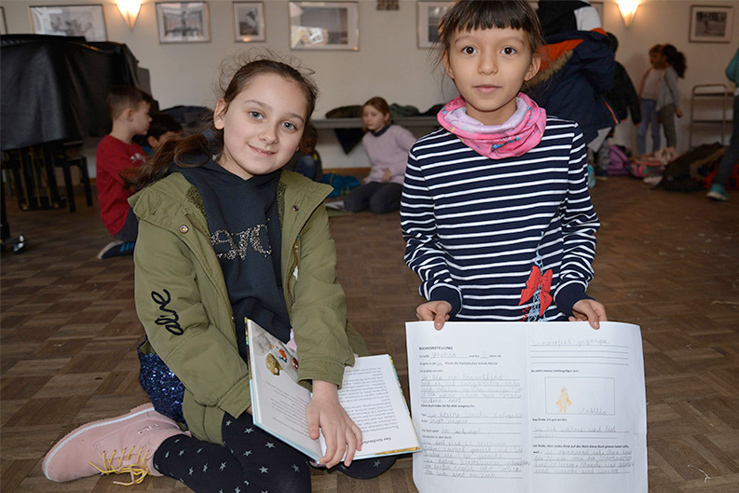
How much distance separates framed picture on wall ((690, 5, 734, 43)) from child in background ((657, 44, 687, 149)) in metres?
0.97

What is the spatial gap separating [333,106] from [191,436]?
215 inches

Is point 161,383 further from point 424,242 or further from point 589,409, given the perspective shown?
point 589,409

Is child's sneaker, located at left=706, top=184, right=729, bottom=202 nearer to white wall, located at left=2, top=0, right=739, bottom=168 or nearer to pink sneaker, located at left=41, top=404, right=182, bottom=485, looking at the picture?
white wall, located at left=2, top=0, right=739, bottom=168

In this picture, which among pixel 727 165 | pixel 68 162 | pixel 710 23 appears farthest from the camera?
pixel 710 23

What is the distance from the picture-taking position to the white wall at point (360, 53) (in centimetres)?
584

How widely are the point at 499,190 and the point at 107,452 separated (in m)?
0.92

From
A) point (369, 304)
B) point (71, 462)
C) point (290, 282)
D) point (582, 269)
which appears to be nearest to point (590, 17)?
point (369, 304)

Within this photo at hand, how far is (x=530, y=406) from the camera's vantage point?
2.94ft

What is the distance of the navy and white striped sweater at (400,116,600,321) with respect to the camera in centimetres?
107

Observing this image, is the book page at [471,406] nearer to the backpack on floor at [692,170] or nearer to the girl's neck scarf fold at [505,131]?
the girl's neck scarf fold at [505,131]

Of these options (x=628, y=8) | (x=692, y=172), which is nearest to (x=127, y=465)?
(x=692, y=172)

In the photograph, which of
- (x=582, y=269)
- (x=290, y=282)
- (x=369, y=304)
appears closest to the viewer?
(x=582, y=269)

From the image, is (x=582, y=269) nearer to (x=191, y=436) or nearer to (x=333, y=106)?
(x=191, y=436)

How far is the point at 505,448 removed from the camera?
90cm
